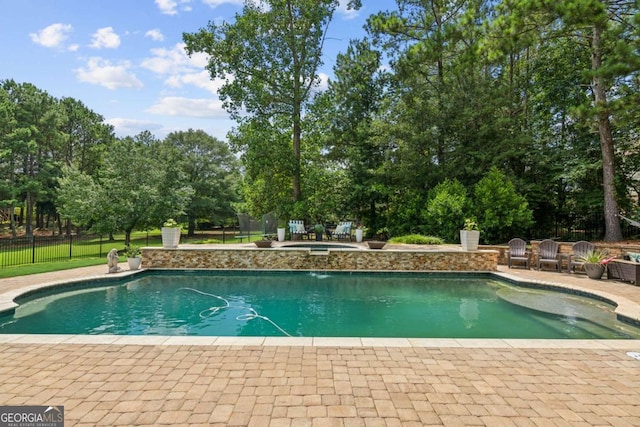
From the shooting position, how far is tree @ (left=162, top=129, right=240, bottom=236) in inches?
1153

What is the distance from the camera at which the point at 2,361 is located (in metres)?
3.72

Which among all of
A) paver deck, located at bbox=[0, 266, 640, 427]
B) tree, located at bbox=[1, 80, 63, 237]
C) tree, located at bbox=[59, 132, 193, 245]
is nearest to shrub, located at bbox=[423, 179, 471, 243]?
paver deck, located at bbox=[0, 266, 640, 427]

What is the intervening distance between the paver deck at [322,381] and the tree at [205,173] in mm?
25878

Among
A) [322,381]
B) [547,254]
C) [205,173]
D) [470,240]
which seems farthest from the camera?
[205,173]

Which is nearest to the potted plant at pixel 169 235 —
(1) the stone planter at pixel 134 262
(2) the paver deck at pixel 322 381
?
(1) the stone planter at pixel 134 262

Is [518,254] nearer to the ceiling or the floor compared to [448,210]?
nearer to the floor

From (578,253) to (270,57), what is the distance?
636 inches

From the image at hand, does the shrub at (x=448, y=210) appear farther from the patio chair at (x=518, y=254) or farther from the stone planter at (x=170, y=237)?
the stone planter at (x=170, y=237)

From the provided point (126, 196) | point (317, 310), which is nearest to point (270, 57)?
point (126, 196)

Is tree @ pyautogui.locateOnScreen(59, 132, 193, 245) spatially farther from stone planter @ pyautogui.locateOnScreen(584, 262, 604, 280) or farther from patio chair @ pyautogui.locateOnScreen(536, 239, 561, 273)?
stone planter @ pyautogui.locateOnScreen(584, 262, 604, 280)

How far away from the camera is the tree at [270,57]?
1800 centimetres

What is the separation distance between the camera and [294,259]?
1115cm

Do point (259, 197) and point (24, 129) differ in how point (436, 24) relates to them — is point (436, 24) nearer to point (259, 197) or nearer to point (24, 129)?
point (259, 197)

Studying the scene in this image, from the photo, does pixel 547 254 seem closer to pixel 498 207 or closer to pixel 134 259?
pixel 498 207
